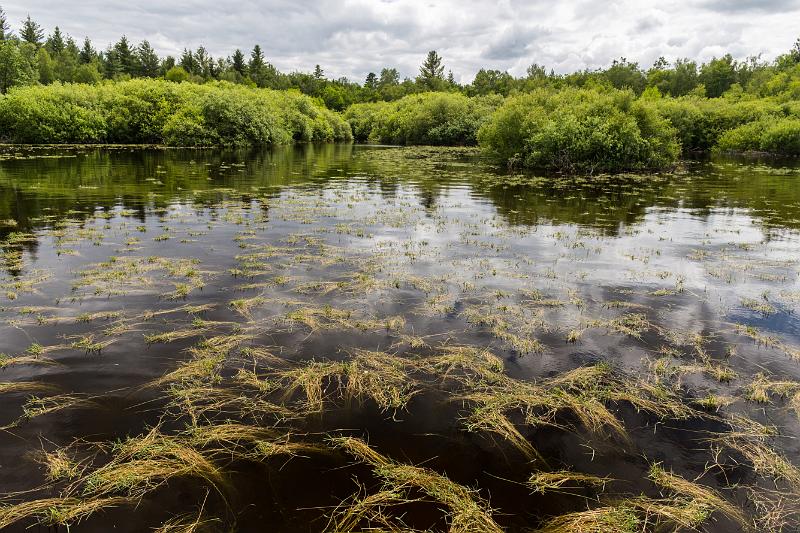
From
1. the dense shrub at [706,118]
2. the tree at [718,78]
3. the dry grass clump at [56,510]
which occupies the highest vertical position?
the tree at [718,78]

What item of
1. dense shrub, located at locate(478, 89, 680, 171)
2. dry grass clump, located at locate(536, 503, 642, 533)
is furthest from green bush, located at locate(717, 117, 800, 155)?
dry grass clump, located at locate(536, 503, 642, 533)

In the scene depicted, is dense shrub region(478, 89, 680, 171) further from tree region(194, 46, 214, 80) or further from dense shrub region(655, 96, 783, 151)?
tree region(194, 46, 214, 80)

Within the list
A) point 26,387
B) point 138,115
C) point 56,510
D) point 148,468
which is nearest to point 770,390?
point 148,468

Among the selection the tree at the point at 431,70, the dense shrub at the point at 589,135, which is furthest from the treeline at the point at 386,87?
the dense shrub at the point at 589,135

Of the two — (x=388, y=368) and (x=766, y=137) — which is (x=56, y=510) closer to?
(x=388, y=368)

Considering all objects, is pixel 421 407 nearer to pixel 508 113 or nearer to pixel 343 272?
pixel 343 272

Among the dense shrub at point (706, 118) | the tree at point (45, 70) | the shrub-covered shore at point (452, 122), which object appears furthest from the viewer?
the tree at point (45, 70)

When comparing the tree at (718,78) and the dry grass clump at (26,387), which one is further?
the tree at (718,78)

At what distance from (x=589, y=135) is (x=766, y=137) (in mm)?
49348

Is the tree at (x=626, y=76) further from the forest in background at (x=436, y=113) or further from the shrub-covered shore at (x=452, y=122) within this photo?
the shrub-covered shore at (x=452, y=122)

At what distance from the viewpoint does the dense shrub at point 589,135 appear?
42875 millimetres

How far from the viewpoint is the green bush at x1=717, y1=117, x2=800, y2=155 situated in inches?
2645

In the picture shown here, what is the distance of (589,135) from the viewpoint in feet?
140

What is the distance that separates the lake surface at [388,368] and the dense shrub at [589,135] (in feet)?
84.0
